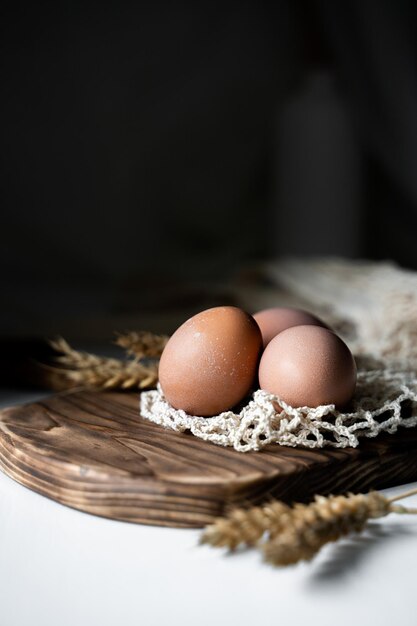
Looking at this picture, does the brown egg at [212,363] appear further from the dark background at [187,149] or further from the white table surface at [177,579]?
the dark background at [187,149]

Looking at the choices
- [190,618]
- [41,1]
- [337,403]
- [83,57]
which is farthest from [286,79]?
[190,618]

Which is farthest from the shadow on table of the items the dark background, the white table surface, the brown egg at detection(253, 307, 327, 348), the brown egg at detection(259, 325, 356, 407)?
the dark background

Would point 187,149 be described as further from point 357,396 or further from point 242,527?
point 242,527

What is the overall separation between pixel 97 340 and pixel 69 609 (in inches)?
37.7

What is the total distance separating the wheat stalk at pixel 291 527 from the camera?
529 millimetres

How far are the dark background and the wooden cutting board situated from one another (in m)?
0.68

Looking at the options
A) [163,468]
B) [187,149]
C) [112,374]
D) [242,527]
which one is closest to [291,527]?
[242,527]

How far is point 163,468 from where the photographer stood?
67 centimetres

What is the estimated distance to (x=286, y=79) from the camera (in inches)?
85.4

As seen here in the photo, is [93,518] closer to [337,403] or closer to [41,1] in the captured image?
[337,403]

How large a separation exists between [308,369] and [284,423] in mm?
61

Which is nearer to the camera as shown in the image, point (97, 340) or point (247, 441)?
point (247, 441)

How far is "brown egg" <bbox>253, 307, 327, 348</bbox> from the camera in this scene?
86cm

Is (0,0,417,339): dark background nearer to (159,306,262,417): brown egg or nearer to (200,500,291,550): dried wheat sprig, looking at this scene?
(159,306,262,417): brown egg
